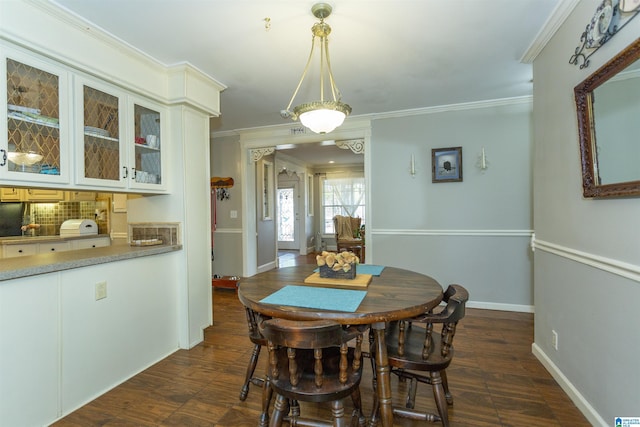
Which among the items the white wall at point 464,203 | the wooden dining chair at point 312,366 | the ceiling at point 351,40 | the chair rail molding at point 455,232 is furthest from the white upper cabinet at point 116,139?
the chair rail molding at point 455,232

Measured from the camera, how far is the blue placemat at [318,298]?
57.4 inches

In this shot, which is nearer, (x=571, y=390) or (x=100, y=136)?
(x=571, y=390)

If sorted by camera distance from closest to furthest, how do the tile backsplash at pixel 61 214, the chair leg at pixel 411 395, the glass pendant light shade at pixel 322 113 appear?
the chair leg at pixel 411 395 < the glass pendant light shade at pixel 322 113 < the tile backsplash at pixel 61 214

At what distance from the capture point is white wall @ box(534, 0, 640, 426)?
1.43m

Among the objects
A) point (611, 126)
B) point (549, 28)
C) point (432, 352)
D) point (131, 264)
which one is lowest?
point (432, 352)

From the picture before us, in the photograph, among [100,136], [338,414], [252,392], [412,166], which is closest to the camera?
[338,414]

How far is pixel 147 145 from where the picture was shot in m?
2.52

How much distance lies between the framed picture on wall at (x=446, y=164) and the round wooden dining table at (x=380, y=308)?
85.1 inches

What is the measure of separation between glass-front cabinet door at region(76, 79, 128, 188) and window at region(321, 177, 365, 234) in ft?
20.8

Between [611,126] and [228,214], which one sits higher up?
[611,126]

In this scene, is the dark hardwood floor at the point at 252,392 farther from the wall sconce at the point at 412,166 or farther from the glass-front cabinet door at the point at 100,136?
the wall sconce at the point at 412,166

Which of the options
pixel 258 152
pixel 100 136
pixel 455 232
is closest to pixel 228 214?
pixel 258 152

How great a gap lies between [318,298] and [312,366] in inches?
12.2

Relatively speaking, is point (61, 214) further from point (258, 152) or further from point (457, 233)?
point (457, 233)
